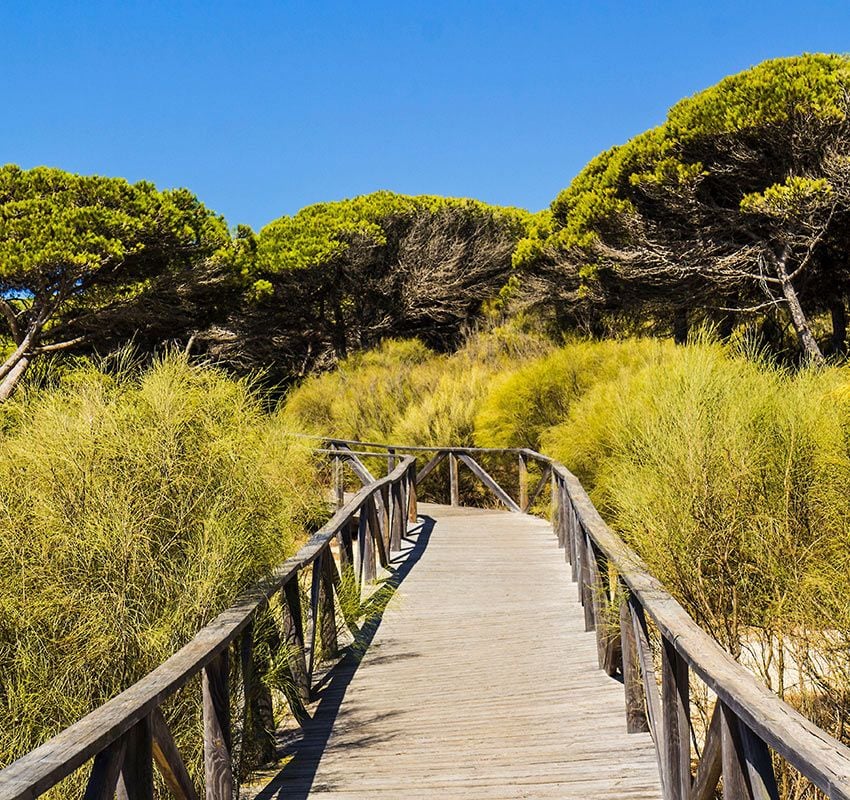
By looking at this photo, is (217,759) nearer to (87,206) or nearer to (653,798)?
(653,798)

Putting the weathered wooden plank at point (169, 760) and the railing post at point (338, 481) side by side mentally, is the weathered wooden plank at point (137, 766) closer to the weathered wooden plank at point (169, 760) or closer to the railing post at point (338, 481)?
the weathered wooden plank at point (169, 760)

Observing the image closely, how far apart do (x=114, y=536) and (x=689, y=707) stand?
7.57ft

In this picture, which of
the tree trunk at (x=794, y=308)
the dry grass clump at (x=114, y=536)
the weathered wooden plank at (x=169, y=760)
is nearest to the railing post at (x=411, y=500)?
the tree trunk at (x=794, y=308)

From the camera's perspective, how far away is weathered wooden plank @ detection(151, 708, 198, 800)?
99.1 inches

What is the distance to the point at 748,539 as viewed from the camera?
4637 millimetres

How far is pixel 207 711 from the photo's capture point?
2.98 m

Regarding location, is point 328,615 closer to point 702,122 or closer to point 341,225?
point 702,122

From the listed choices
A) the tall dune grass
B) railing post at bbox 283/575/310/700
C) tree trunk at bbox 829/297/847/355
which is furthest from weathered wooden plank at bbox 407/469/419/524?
tree trunk at bbox 829/297/847/355

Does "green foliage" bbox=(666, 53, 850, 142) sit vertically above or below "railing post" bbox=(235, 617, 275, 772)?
above

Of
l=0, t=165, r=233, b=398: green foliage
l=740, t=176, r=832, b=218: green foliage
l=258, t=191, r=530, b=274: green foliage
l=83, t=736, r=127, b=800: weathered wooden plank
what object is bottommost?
l=83, t=736, r=127, b=800: weathered wooden plank

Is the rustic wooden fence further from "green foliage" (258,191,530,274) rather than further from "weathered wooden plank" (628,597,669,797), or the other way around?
"green foliage" (258,191,530,274)

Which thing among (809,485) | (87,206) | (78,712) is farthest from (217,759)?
(87,206)

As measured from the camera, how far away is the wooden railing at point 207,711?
198 cm

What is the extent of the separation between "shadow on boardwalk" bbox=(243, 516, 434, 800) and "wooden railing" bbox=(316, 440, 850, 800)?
1387 mm
